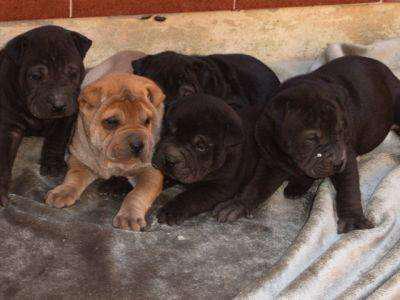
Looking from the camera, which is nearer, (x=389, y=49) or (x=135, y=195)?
(x=135, y=195)

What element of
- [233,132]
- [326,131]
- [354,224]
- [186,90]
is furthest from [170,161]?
[354,224]

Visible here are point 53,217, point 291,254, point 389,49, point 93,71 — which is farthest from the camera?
point 389,49

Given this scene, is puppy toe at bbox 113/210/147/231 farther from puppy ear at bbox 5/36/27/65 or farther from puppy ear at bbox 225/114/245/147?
puppy ear at bbox 5/36/27/65

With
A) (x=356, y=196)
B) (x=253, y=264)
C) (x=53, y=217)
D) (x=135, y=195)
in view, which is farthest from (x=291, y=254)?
(x=53, y=217)

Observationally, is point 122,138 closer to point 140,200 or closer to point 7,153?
point 140,200

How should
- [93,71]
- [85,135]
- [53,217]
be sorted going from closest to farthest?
[53,217] < [85,135] < [93,71]

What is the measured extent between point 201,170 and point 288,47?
2.59 metres

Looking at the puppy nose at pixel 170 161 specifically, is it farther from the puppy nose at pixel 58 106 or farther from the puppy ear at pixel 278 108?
the puppy nose at pixel 58 106

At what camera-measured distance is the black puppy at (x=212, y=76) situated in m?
4.82

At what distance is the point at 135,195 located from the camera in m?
4.41

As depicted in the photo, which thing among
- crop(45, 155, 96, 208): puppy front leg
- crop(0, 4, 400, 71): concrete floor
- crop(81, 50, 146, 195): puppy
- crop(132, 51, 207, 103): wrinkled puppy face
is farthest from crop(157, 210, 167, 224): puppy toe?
crop(0, 4, 400, 71): concrete floor

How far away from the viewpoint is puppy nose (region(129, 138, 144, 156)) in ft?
14.2

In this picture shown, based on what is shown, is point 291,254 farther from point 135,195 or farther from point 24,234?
point 24,234

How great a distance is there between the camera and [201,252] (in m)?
4.20
